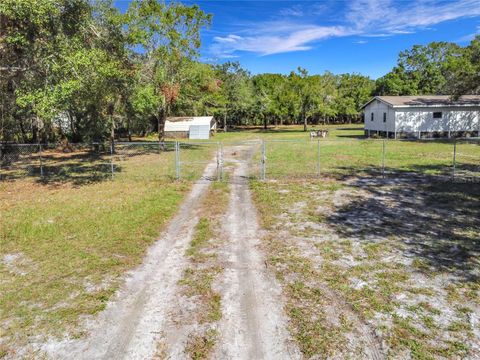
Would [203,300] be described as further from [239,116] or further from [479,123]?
[239,116]

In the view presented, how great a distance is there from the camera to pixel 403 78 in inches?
2365

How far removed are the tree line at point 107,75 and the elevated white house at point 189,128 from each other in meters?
2.09

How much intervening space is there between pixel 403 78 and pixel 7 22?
60.6 m

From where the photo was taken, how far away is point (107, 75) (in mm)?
13242

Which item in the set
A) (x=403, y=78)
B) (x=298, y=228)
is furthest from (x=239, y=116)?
(x=298, y=228)

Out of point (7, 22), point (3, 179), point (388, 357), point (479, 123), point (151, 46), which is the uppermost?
point (151, 46)

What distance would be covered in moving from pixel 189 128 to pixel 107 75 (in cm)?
2858

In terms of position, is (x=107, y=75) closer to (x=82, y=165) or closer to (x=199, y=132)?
(x=82, y=165)

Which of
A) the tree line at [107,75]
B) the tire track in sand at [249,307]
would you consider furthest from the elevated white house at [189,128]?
the tire track in sand at [249,307]

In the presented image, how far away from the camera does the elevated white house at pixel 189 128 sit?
135ft

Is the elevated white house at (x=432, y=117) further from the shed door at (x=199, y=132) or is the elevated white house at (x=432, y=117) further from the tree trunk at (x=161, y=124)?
the tree trunk at (x=161, y=124)

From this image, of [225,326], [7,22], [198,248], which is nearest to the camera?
[225,326]

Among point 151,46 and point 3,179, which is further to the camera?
point 151,46

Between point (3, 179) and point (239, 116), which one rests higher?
point (239, 116)
